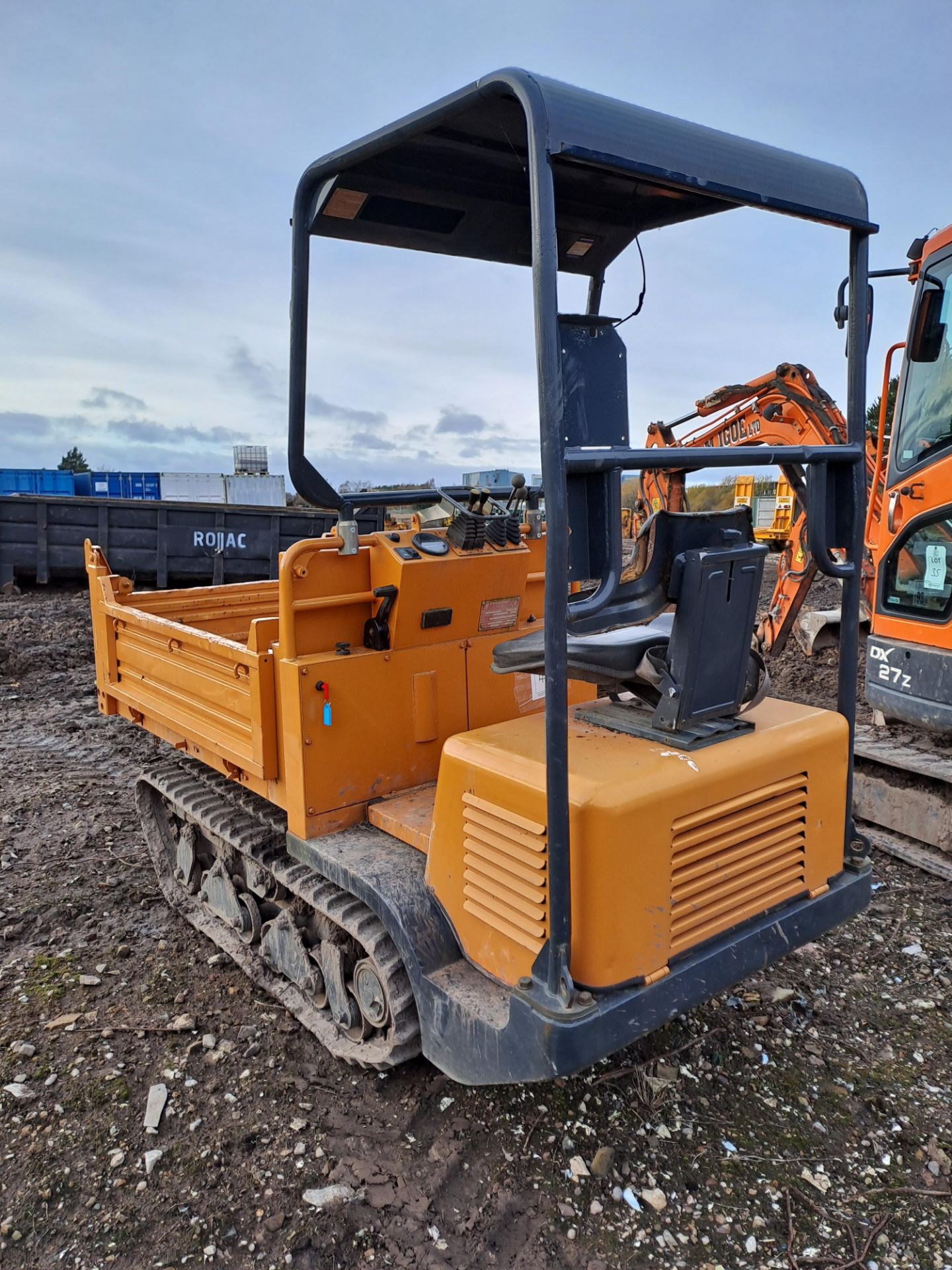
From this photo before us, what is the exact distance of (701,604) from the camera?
234 cm

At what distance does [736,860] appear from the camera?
249 centimetres

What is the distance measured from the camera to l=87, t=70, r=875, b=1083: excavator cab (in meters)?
2.10

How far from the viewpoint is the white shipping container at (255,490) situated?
1045 inches

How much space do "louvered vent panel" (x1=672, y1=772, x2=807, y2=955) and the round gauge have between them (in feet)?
4.45

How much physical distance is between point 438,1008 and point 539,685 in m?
1.52

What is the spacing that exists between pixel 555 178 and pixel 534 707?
1974 mm

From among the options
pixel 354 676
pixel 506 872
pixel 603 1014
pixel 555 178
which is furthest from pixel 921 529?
pixel 603 1014

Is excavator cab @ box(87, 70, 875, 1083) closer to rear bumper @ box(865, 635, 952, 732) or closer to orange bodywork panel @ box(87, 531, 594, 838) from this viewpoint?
orange bodywork panel @ box(87, 531, 594, 838)

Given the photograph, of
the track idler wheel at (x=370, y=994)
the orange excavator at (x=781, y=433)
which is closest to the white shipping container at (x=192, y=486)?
the orange excavator at (x=781, y=433)

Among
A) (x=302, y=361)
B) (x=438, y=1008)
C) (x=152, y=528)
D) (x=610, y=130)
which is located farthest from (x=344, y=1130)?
(x=152, y=528)

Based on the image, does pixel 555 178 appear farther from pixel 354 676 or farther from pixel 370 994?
pixel 370 994

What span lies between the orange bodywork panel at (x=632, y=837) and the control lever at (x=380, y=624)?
2.11ft

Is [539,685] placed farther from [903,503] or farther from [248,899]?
[903,503]

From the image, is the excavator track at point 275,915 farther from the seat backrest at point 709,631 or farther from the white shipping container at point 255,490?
the white shipping container at point 255,490
